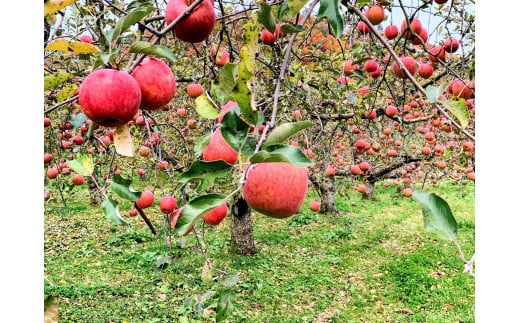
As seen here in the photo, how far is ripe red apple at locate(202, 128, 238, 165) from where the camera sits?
854mm

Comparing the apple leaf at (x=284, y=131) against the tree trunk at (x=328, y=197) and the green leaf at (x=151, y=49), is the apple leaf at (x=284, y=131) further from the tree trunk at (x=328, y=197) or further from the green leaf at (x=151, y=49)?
the tree trunk at (x=328, y=197)

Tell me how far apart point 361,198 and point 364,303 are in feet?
17.6

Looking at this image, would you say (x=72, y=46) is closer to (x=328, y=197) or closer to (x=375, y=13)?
(x=375, y=13)

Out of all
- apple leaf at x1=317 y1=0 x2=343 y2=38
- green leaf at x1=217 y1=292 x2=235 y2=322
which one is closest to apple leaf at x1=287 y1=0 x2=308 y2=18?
apple leaf at x1=317 y1=0 x2=343 y2=38

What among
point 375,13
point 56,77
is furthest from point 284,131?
point 375,13

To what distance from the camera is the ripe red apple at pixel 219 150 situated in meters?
0.85

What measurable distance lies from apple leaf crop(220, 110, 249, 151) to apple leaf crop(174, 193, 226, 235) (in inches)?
3.5

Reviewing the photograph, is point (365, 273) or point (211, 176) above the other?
point (211, 176)

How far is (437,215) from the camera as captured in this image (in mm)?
703

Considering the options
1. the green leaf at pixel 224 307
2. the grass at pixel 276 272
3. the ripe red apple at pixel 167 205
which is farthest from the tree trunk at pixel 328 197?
the green leaf at pixel 224 307

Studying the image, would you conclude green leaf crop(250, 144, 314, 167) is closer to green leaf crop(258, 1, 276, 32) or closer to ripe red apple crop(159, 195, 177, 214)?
green leaf crop(258, 1, 276, 32)

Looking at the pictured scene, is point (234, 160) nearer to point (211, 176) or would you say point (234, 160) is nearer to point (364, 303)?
point (211, 176)

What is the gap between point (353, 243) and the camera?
604 cm

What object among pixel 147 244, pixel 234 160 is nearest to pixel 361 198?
pixel 147 244
